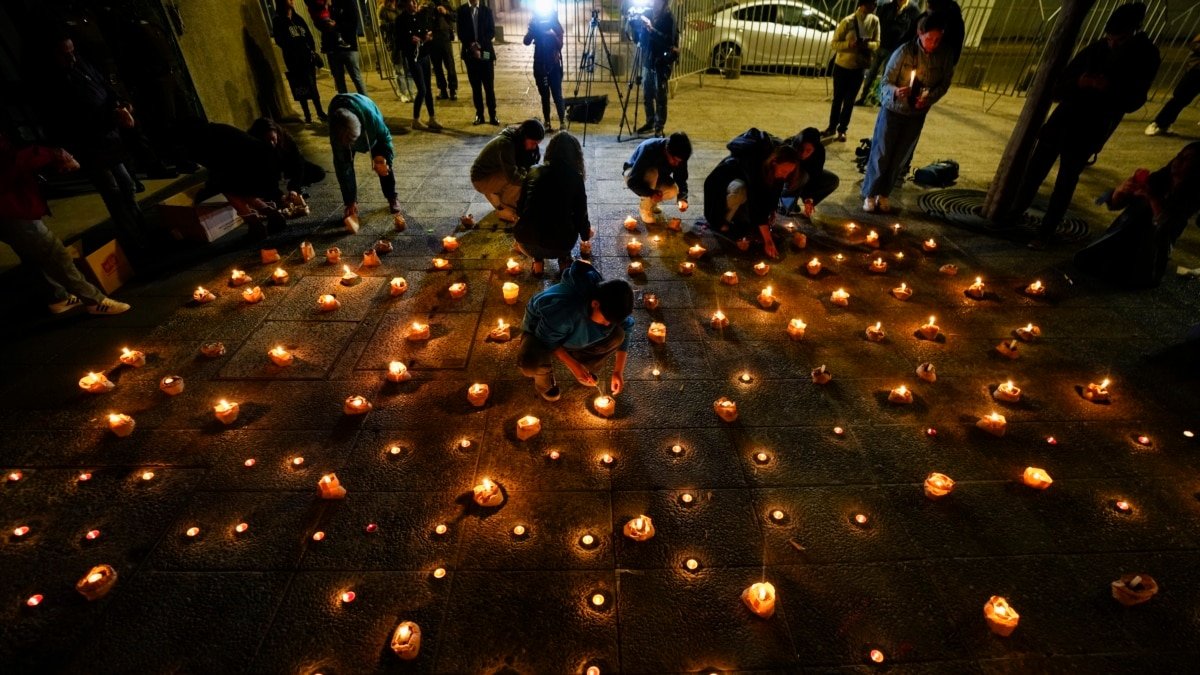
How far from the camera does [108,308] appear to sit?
177 inches

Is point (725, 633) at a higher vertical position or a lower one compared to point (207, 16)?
lower

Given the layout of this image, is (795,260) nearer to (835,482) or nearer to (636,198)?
(636,198)

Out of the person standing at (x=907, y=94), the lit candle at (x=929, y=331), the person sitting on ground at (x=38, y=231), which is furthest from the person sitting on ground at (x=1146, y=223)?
the person sitting on ground at (x=38, y=231)

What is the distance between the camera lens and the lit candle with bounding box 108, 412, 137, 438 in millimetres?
3250

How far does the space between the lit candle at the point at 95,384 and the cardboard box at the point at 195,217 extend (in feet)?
8.18

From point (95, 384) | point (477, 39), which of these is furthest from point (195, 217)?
point (477, 39)

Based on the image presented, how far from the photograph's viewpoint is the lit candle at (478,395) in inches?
140

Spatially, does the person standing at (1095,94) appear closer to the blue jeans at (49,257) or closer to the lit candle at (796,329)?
the lit candle at (796,329)

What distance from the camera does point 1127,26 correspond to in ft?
15.6

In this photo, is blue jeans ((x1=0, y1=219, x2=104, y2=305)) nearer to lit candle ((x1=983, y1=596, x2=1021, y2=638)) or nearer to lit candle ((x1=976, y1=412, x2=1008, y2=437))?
lit candle ((x1=983, y1=596, x2=1021, y2=638))

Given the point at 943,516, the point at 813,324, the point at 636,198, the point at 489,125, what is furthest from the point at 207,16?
the point at 943,516

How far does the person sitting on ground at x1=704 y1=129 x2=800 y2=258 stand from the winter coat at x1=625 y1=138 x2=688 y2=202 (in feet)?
1.34

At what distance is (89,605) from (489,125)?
30.2 feet

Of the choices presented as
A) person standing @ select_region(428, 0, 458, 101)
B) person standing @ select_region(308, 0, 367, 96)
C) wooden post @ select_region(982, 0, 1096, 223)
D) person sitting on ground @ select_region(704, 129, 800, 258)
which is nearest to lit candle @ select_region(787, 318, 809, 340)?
person sitting on ground @ select_region(704, 129, 800, 258)
